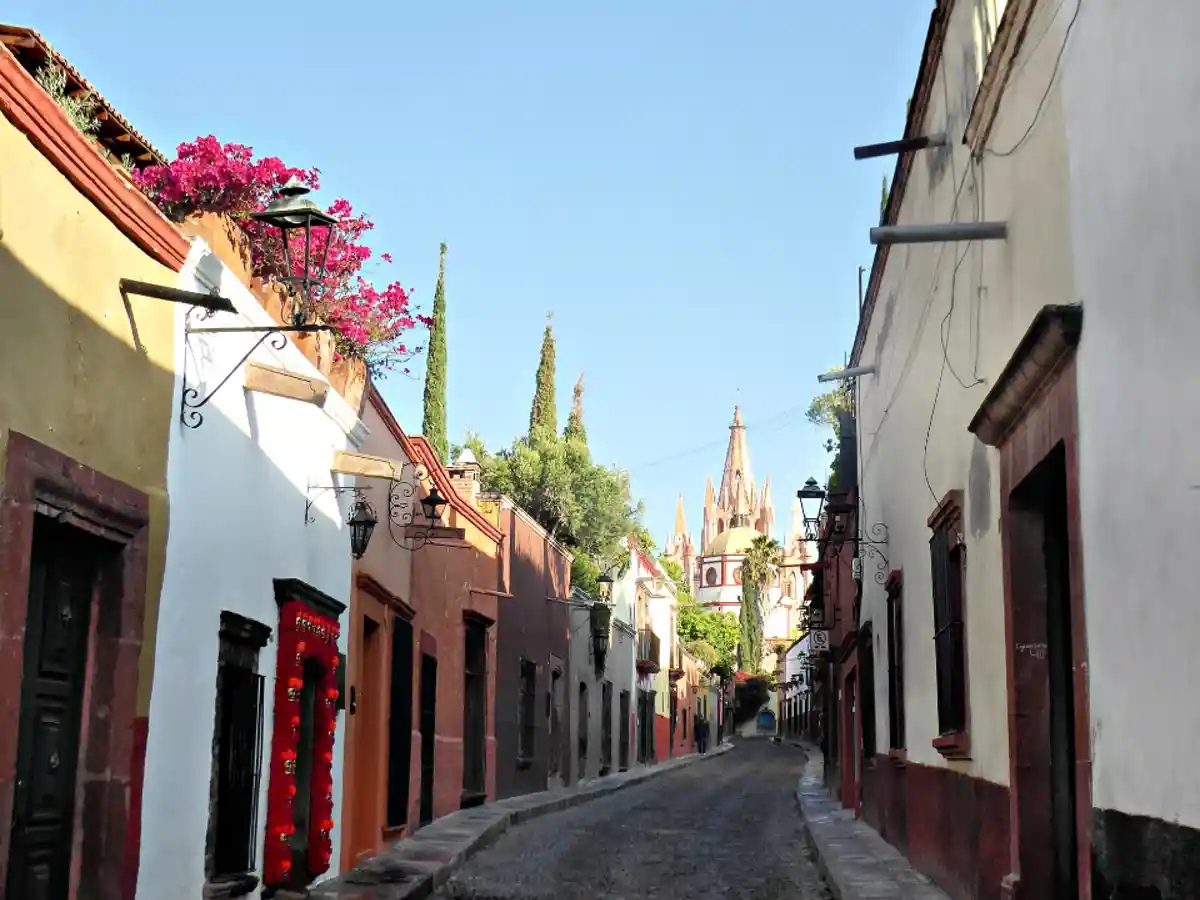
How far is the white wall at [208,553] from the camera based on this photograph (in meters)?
7.89

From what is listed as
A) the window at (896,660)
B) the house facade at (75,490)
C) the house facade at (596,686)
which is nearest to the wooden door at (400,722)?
the window at (896,660)

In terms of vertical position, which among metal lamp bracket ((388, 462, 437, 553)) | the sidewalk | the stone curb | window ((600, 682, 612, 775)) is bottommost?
the stone curb

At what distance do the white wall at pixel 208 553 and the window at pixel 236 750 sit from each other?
149 millimetres

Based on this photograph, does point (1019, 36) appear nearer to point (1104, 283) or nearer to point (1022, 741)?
point (1104, 283)

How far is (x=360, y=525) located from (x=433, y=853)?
3.45 metres

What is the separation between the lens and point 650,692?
4297cm

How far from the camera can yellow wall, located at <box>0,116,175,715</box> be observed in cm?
605

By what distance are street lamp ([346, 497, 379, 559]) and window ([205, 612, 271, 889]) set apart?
237cm

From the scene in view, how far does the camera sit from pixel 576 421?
4022 cm

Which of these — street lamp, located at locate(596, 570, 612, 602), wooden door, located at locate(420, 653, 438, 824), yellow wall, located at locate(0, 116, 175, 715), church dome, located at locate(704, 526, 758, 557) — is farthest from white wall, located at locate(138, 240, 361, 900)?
church dome, located at locate(704, 526, 758, 557)

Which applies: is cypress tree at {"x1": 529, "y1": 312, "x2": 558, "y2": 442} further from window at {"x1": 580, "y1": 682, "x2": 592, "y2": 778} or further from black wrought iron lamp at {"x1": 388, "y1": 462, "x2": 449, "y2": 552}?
black wrought iron lamp at {"x1": 388, "y1": 462, "x2": 449, "y2": 552}

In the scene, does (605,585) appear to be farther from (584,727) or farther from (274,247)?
(274,247)

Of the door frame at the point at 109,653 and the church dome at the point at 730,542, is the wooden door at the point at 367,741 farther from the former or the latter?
the church dome at the point at 730,542

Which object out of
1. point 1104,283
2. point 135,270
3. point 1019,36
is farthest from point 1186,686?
point 135,270
